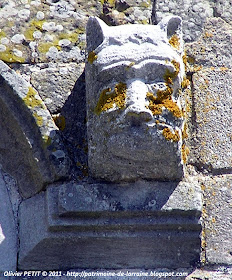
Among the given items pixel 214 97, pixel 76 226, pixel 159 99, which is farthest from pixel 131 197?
pixel 214 97

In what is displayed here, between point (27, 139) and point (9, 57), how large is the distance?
0.51 m

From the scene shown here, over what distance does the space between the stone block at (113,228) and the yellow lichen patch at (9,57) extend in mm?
743

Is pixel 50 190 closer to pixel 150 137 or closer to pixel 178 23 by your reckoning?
pixel 150 137

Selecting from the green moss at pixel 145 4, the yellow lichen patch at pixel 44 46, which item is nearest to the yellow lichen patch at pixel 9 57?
the yellow lichen patch at pixel 44 46

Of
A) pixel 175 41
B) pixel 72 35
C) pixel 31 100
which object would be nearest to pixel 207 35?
pixel 175 41

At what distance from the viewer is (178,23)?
2.94m

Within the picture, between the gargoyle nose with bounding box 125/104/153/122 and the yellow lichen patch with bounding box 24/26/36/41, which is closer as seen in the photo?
the gargoyle nose with bounding box 125/104/153/122

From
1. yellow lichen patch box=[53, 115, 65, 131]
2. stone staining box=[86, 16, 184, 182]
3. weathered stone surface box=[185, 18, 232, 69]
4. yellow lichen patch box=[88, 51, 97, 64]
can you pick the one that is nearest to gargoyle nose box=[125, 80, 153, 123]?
stone staining box=[86, 16, 184, 182]

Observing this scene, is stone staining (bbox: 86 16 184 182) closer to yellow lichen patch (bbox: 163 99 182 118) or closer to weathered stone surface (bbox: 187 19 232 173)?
yellow lichen patch (bbox: 163 99 182 118)

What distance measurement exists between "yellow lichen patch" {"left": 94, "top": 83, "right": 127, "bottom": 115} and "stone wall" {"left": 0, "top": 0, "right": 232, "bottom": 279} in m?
0.31

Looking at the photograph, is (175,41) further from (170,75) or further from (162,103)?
(162,103)

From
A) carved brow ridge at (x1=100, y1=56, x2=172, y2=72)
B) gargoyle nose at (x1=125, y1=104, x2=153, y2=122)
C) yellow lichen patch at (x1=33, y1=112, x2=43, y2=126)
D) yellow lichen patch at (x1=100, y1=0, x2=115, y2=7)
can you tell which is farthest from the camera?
yellow lichen patch at (x1=100, y1=0, x2=115, y2=7)

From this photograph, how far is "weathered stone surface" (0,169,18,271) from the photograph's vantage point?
2.84m

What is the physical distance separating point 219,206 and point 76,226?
661 mm
